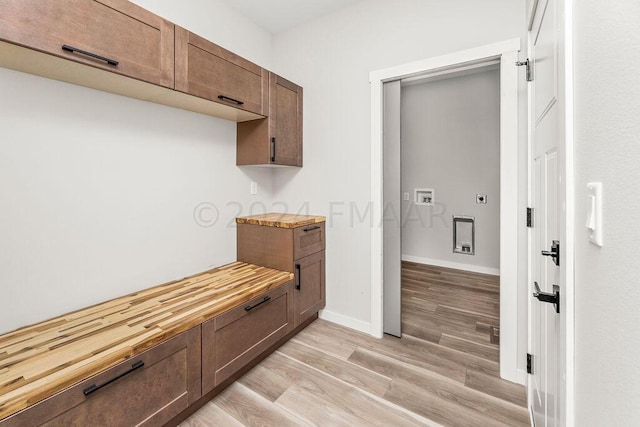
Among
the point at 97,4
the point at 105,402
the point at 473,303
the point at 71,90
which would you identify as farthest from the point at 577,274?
the point at 473,303

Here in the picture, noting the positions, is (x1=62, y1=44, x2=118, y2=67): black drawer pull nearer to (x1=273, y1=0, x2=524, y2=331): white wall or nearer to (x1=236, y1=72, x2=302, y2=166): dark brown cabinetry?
(x1=236, y1=72, x2=302, y2=166): dark brown cabinetry

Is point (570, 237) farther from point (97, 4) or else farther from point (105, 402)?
point (97, 4)

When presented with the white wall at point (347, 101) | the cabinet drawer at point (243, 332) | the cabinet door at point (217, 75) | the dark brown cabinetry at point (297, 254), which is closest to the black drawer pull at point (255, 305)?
the cabinet drawer at point (243, 332)

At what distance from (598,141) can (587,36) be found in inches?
10.5

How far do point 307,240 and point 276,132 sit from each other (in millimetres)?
968

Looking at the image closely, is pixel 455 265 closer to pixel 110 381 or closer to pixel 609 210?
pixel 609 210

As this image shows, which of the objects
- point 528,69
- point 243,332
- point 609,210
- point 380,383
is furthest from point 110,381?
point 528,69

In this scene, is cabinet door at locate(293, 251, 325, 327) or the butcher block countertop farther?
cabinet door at locate(293, 251, 325, 327)

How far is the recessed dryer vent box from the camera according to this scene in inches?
170

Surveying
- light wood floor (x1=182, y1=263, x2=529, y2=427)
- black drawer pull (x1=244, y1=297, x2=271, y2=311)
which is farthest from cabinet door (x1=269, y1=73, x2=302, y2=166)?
light wood floor (x1=182, y1=263, x2=529, y2=427)

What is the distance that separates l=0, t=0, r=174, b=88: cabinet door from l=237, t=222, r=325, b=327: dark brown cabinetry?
1277mm

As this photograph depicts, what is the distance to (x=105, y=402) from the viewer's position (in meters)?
1.17

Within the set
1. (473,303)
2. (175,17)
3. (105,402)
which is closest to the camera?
(105,402)

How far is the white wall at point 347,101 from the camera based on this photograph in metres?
2.15
